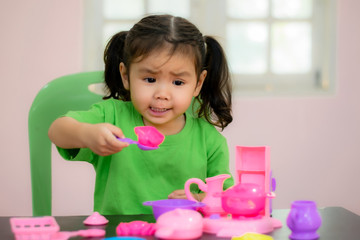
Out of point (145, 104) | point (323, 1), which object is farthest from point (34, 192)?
point (323, 1)

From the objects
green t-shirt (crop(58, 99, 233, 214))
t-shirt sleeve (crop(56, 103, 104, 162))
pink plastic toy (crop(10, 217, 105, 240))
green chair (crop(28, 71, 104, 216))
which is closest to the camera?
pink plastic toy (crop(10, 217, 105, 240))

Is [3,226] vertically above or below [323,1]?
below

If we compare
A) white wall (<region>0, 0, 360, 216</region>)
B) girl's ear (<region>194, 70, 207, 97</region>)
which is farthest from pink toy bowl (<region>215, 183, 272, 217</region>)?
white wall (<region>0, 0, 360, 216</region>)

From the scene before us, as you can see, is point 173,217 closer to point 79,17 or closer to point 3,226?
point 3,226

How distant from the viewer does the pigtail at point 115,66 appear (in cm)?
123

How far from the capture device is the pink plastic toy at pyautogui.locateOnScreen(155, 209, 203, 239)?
2.17 feet

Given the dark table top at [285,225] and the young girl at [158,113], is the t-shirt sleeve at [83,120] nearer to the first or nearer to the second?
the young girl at [158,113]

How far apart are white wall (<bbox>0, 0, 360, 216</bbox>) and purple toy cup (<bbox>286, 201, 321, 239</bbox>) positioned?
1715 millimetres

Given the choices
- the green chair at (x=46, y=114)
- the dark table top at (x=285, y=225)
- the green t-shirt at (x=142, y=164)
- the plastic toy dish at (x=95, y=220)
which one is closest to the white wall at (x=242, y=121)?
the green chair at (x=46, y=114)

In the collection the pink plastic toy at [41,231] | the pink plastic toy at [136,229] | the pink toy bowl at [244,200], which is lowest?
the pink plastic toy at [136,229]

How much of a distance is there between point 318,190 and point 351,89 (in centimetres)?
51

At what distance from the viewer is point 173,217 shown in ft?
2.23

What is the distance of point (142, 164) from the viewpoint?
116 cm

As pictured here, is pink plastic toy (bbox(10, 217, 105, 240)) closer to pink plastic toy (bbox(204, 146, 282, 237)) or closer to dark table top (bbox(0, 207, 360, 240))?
dark table top (bbox(0, 207, 360, 240))
